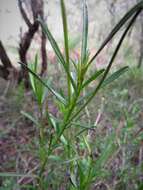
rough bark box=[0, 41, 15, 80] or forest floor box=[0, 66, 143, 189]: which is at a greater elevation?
rough bark box=[0, 41, 15, 80]

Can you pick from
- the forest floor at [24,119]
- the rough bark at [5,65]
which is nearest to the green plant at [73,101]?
the forest floor at [24,119]

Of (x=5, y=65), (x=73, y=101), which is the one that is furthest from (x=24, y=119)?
(x=73, y=101)

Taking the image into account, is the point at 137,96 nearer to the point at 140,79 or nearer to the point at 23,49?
the point at 140,79

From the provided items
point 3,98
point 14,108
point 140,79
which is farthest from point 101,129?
point 140,79

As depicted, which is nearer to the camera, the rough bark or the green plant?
the green plant

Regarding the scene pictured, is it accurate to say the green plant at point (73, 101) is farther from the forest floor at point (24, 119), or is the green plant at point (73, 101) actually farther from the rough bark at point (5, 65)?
the rough bark at point (5, 65)

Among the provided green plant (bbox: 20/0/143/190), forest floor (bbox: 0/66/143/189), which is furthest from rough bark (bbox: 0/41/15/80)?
green plant (bbox: 20/0/143/190)

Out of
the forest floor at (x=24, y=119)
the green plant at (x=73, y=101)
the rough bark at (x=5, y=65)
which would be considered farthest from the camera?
the rough bark at (x=5, y=65)

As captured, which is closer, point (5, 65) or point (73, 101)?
point (73, 101)

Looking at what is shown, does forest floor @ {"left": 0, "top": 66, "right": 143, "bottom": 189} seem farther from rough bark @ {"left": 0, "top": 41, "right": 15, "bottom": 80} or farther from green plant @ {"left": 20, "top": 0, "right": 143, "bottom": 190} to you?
green plant @ {"left": 20, "top": 0, "right": 143, "bottom": 190}

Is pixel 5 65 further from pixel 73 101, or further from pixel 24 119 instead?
pixel 73 101

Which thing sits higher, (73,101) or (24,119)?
(24,119)
